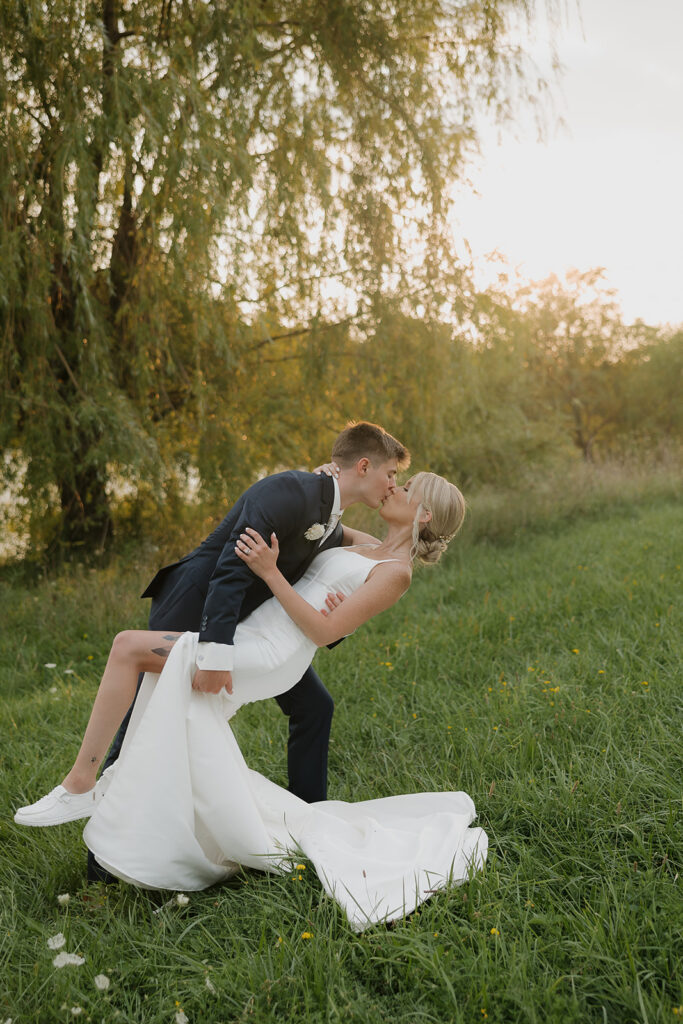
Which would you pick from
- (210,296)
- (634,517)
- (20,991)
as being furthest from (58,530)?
(634,517)

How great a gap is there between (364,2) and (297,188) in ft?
6.51

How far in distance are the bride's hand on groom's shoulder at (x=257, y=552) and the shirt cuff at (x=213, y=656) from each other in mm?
309

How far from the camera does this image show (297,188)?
752 centimetres

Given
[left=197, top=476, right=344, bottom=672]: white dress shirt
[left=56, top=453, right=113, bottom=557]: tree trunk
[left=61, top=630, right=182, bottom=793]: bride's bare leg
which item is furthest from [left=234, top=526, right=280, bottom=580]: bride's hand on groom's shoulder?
[left=56, top=453, right=113, bottom=557]: tree trunk

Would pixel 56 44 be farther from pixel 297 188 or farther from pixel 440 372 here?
pixel 440 372

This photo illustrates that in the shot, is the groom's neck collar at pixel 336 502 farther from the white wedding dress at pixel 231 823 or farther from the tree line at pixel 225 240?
the tree line at pixel 225 240

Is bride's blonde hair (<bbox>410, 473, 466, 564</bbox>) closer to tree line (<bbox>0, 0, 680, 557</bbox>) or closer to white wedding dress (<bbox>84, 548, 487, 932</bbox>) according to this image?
white wedding dress (<bbox>84, 548, 487, 932</bbox>)

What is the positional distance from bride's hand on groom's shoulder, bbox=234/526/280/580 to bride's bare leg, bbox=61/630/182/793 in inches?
16.1

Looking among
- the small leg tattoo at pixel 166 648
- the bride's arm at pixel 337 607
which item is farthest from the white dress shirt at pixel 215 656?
the bride's arm at pixel 337 607

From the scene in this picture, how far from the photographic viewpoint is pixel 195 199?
250 inches

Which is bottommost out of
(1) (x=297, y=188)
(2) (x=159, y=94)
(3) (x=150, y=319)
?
(3) (x=150, y=319)

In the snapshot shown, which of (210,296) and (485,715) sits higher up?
(210,296)

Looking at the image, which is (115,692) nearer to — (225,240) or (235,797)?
(235,797)

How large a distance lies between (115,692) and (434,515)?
154 cm
